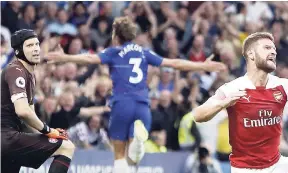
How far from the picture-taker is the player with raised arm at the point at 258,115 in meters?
8.34

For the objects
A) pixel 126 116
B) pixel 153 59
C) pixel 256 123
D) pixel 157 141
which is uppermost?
pixel 153 59

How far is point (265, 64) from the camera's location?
27.2 feet

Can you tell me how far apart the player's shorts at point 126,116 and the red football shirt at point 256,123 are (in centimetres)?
335

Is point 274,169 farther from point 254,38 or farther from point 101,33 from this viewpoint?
point 101,33

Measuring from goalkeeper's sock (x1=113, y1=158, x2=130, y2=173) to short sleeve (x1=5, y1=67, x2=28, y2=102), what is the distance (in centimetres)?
275

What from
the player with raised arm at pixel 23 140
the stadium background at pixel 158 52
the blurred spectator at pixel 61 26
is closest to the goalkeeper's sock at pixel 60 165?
the player with raised arm at pixel 23 140

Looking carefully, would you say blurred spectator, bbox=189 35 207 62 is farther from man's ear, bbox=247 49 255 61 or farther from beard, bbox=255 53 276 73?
beard, bbox=255 53 276 73

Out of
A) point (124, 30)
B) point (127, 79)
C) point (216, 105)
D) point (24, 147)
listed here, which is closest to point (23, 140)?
point (24, 147)

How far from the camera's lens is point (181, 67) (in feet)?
38.2

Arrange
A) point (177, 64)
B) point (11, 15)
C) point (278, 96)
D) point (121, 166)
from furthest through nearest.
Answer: point (11, 15) → point (177, 64) → point (121, 166) → point (278, 96)

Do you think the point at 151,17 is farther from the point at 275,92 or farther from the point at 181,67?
the point at 275,92

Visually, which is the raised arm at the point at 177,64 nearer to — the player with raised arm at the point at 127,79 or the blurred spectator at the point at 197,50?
the player with raised arm at the point at 127,79

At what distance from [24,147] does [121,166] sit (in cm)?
261

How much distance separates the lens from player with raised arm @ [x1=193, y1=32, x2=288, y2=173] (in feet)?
27.4
